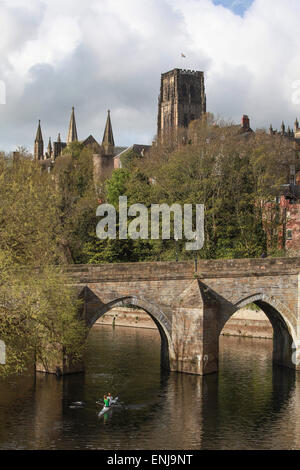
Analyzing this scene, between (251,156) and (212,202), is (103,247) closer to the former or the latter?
(212,202)

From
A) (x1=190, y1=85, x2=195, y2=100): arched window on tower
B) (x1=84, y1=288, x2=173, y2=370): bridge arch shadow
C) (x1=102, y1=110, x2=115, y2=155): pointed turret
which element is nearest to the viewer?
(x1=84, y1=288, x2=173, y2=370): bridge arch shadow

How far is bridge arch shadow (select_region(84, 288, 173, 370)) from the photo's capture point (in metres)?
32.3

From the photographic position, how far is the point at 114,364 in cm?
3562

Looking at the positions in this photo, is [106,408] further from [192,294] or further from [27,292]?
[192,294]

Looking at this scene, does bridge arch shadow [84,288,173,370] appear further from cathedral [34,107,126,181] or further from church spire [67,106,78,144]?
church spire [67,106,78,144]

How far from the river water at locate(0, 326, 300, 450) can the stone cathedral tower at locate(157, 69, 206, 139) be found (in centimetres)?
7892

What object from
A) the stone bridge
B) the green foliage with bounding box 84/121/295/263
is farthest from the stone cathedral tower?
the stone bridge

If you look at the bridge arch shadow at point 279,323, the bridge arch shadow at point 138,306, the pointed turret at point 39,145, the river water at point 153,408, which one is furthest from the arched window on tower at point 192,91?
the bridge arch shadow at point 138,306

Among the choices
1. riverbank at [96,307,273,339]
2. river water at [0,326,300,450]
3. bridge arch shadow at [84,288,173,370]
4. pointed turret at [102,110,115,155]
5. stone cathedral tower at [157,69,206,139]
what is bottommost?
river water at [0,326,300,450]

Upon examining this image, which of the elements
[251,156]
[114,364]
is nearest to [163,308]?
[114,364]

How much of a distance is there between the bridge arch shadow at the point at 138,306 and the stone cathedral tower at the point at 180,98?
80.0 metres

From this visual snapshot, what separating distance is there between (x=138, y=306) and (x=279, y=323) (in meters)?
8.67

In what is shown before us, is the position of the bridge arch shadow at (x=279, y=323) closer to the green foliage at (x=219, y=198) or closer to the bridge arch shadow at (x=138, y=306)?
the bridge arch shadow at (x=138, y=306)

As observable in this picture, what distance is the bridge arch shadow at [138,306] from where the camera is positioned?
3228cm
